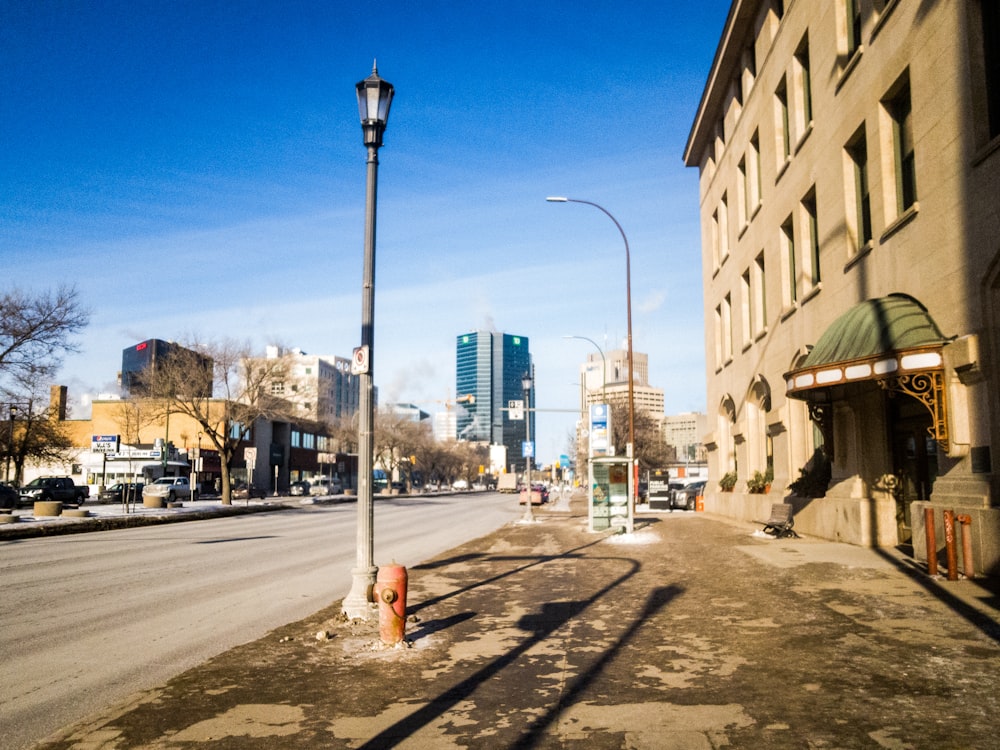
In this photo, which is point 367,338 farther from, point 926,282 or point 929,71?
point 929,71

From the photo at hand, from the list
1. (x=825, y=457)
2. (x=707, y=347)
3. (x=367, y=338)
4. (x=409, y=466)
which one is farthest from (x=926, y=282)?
(x=409, y=466)

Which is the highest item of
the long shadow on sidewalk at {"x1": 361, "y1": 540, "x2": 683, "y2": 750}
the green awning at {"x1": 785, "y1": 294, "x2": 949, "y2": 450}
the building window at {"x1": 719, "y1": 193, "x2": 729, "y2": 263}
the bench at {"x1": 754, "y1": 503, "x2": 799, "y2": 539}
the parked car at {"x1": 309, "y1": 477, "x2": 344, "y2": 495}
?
the building window at {"x1": 719, "y1": 193, "x2": 729, "y2": 263}

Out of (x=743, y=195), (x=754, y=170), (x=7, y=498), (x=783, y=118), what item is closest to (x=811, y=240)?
(x=783, y=118)

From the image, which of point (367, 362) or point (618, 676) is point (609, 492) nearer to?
point (367, 362)

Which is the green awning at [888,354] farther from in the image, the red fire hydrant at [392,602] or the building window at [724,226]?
the building window at [724,226]

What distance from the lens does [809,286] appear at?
2158 centimetres

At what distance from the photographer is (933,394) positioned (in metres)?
12.9

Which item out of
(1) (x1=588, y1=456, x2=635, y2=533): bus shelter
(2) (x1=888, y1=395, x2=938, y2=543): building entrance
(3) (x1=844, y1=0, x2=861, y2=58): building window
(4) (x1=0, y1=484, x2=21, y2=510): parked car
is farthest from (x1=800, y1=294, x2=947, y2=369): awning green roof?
(4) (x1=0, y1=484, x2=21, y2=510): parked car

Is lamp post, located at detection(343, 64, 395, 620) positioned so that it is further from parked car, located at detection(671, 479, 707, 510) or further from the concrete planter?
parked car, located at detection(671, 479, 707, 510)

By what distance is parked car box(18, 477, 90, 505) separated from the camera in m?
45.3

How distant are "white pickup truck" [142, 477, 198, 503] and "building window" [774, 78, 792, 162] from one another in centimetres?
4171

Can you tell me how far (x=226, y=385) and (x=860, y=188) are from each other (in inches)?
1629

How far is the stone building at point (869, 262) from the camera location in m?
12.2

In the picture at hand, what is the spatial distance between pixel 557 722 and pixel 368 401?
509 cm
